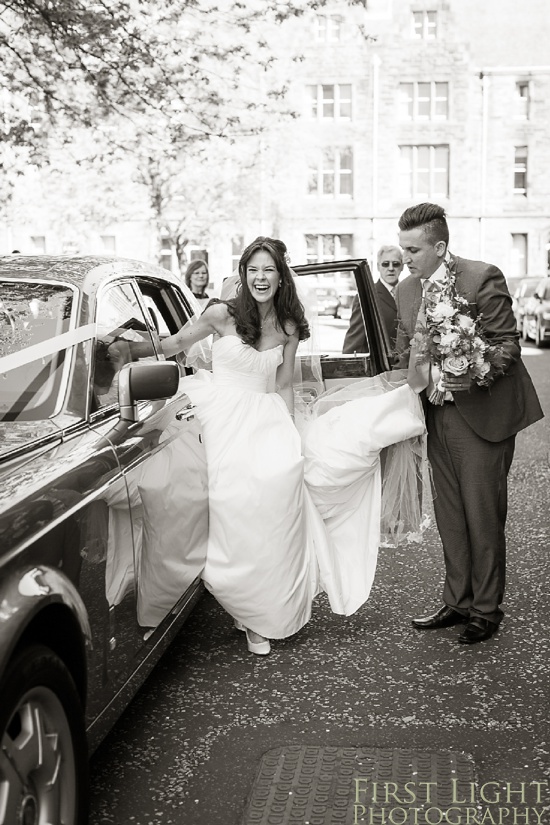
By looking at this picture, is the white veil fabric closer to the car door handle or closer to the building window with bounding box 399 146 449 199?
the car door handle

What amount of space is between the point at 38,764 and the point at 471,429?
10.3 ft

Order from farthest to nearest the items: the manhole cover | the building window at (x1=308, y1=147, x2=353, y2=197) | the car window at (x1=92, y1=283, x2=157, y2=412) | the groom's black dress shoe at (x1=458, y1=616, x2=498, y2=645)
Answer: the building window at (x1=308, y1=147, x2=353, y2=197), the groom's black dress shoe at (x1=458, y1=616, x2=498, y2=645), the car window at (x1=92, y1=283, x2=157, y2=412), the manhole cover

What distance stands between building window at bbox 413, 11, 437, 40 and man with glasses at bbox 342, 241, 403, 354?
1929 inches

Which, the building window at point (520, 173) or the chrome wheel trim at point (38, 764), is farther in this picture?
the building window at point (520, 173)

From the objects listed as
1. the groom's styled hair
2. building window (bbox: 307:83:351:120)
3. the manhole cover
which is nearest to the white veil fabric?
the groom's styled hair

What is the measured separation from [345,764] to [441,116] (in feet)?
177

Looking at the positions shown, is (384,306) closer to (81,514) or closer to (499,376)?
(499,376)

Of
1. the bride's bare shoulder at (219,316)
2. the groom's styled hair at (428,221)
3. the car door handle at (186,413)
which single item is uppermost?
the groom's styled hair at (428,221)

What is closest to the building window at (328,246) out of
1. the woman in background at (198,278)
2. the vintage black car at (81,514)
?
the woman in background at (198,278)

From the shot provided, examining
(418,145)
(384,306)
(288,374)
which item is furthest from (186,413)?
(418,145)

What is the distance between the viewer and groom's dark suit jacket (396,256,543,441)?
5.16 metres

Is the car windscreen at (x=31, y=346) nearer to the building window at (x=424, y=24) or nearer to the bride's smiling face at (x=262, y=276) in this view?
the bride's smiling face at (x=262, y=276)

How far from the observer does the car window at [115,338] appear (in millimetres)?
4094

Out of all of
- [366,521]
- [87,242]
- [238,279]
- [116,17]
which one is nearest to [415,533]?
[366,521]
